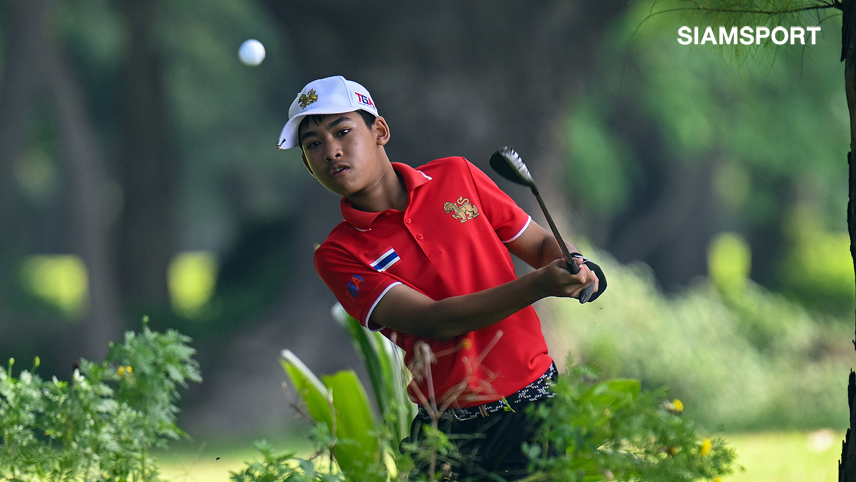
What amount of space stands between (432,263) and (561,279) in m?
0.44

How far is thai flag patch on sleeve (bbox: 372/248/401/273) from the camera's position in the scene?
237 centimetres

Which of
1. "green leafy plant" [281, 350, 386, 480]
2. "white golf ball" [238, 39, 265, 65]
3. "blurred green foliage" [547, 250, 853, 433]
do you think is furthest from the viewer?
"blurred green foliage" [547, 250, 853, 433]

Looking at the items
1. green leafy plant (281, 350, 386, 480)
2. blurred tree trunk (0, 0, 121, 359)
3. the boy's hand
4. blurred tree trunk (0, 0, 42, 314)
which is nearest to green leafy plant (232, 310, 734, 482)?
the boy's hand

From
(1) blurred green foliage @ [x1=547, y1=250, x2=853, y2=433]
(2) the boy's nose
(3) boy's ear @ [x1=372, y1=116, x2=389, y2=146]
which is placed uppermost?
(3) boy's ear @ [x1=372, y1=116, x2=389, y2=146]

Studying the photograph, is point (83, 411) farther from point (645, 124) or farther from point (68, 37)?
point (645, 124)

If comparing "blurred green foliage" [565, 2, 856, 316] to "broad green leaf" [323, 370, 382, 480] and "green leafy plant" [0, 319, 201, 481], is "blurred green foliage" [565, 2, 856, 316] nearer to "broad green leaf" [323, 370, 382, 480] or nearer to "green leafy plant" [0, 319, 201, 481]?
"broad green leaf" [323, 370, 382, 480]

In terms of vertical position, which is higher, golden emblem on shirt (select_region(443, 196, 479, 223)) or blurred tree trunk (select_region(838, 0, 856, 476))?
golden emblem on shirt (select_region(443, 196, 479, 223))

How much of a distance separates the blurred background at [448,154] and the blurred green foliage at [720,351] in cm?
2

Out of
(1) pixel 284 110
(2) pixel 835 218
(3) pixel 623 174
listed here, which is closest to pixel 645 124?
(3) pixel 623 174

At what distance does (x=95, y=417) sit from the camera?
273 cm

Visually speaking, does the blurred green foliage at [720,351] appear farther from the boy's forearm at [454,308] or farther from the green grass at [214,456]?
the boy's forearm at [454,308]

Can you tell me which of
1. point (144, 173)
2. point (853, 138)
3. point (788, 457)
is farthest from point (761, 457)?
point (144, 173)

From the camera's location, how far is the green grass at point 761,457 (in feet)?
18.3

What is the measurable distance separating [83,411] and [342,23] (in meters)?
5.10
